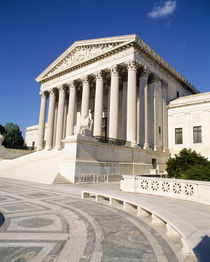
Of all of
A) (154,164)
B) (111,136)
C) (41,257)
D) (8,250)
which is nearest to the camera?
(41,257)

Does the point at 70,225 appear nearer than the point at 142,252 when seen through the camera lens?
No

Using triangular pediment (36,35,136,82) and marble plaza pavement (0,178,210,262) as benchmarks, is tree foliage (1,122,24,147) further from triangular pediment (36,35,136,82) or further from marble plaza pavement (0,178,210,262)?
marble plaza pavement (0,178,210,262)

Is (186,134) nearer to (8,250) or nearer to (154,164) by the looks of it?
(154,164)

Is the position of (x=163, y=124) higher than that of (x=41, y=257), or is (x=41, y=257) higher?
(x=163, y=124)

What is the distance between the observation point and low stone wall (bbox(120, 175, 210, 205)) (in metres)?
8.70

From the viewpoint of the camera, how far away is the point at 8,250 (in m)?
3.82

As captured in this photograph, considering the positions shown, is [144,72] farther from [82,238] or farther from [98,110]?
[82,238]

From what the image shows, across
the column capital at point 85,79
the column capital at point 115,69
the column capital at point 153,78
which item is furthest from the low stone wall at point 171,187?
the column capital at point 85,79

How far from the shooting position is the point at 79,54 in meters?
36.5

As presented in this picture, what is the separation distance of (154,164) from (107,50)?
18598 millimetres

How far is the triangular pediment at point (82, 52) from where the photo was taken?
3000cm

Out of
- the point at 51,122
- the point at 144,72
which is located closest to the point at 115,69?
the point at 144,72

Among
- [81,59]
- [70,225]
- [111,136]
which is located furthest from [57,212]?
[81,59]

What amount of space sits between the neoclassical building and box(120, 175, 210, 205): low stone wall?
813 cm
